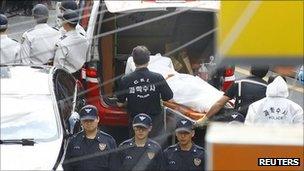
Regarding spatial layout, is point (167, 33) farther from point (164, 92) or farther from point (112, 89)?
point (164, 92)

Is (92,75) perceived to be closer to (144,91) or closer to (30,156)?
(144,91)

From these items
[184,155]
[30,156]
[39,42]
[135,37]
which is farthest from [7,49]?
[184,155]

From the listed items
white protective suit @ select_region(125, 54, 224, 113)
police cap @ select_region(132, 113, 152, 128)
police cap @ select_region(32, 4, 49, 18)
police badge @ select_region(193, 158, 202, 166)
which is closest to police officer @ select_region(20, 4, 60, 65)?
police cap @ select_region(32, 4, 49, 18)

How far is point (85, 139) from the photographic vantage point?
255 inches

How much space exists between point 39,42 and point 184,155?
9.32 feet

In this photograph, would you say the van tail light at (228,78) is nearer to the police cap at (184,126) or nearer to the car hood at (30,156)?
the police cap at (184,126)

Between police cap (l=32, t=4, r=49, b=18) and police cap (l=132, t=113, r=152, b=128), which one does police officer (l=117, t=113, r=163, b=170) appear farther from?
police cap (l=32, t=4, r=49, b=18)

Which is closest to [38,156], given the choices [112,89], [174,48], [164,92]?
[164,92]

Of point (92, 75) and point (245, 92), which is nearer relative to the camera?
point (245, 92)

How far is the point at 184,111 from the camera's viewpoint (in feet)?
24.3

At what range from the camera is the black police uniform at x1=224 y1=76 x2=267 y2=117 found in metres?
7.02

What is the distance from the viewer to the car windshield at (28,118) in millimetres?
6379

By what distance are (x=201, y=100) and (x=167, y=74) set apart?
0.74m

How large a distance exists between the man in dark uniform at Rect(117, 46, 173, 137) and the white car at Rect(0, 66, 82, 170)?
59 cm
